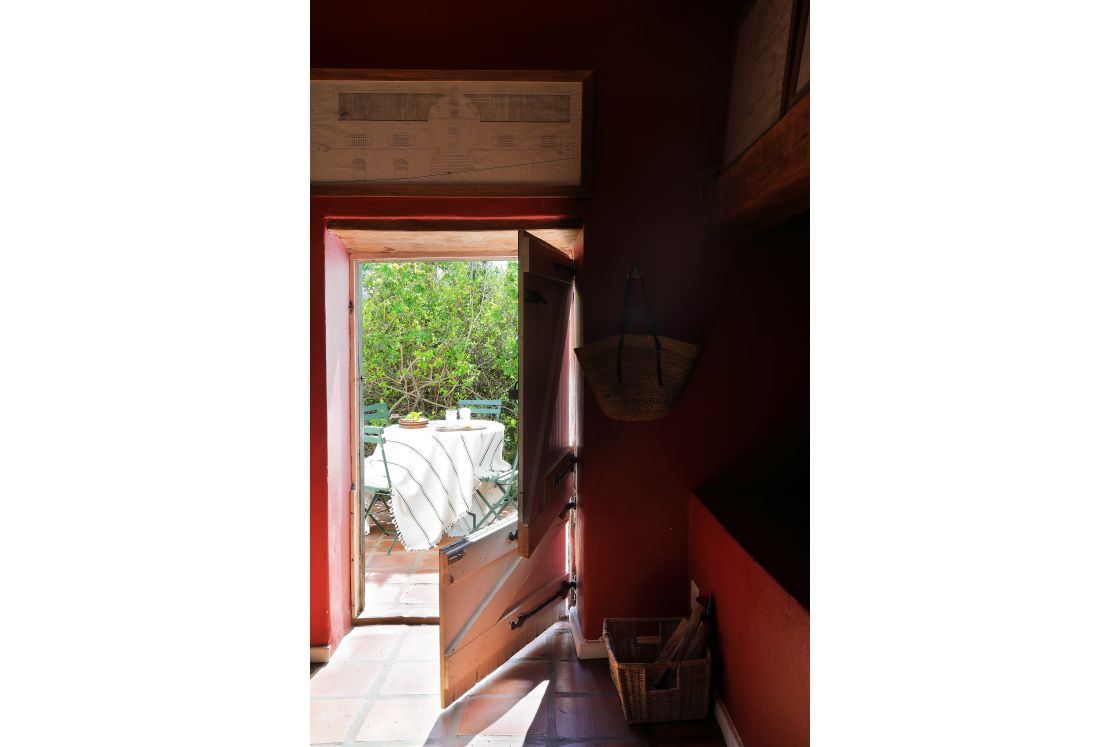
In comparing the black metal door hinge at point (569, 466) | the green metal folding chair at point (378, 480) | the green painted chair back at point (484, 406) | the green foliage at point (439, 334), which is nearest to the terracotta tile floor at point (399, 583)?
the green metal folding chair at point (378, 480)

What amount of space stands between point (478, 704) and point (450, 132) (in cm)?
240

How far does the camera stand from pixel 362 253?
2.99 meters

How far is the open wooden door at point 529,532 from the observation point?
2.24 metres

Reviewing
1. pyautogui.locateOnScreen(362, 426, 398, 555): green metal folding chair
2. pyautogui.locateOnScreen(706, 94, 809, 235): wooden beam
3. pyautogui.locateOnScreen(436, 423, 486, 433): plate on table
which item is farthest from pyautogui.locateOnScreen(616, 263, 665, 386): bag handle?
pyautogui.locateOnScreen(362, 426, 398, 555): green metal folding chair

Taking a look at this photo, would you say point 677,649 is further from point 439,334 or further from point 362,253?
point 439,334

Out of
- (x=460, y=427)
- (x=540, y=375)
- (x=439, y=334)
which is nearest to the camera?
(x=540, y=375)

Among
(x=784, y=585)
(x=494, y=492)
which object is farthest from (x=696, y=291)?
(x=494, y=492)

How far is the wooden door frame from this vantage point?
2.63 metres

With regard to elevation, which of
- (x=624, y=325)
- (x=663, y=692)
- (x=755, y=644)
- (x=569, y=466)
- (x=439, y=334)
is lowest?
(x=663, y=692)

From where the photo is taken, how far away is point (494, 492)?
518cm

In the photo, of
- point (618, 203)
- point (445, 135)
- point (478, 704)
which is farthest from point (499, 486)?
point (445, 135)

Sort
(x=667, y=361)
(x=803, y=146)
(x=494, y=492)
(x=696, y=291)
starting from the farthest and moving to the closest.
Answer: (x=494, y=492), (x=696, y=291), (x=667, y=361), (x=803, y=146)
